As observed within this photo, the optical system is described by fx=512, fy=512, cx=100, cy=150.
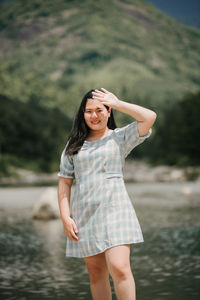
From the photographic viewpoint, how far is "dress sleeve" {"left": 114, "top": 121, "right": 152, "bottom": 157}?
3771 millimetres

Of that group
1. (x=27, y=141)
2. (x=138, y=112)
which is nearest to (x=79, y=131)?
(x=138, y=112)

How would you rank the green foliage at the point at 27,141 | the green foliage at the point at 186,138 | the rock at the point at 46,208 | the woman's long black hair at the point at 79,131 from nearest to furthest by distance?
the woman's long black hair at the point at 79,131, the rock at the point at 46,208, the green foliage at the point at 186,138, the green foliage at the point at 27,141

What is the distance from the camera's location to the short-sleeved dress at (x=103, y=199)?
3.61 meters

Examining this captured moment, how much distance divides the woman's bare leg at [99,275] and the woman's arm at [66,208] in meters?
0.22

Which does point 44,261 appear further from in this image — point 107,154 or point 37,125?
point 37,125

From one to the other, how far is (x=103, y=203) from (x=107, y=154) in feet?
1.16

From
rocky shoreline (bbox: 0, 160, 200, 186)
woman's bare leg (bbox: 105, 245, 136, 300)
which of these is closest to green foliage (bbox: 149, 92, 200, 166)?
rocky shoreline (bbox: 0, 160, 200, 186)

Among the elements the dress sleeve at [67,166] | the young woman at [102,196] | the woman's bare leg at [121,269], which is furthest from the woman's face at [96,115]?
the woman's bare leg at [121,269]

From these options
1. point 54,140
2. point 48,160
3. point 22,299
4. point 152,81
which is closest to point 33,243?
point 22,299

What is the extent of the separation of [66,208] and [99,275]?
55 cm

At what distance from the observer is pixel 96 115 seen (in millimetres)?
3859

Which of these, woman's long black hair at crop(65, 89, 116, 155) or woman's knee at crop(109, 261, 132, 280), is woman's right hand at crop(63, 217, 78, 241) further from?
woman's long black hair at crop(65, 89, 116, 155)

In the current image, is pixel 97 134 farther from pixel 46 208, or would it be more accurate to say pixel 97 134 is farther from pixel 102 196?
pixel 46 208

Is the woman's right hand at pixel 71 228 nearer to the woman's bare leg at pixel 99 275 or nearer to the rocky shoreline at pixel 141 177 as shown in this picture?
the woman's bare leg at pixel 99 275
